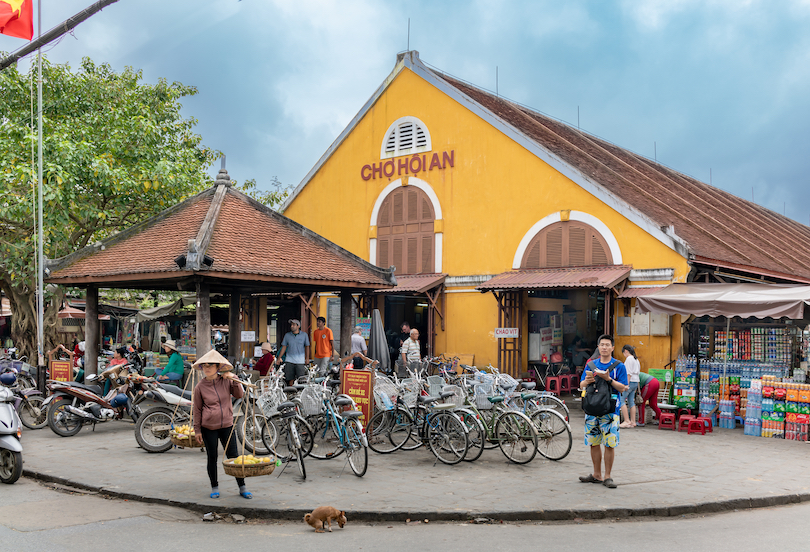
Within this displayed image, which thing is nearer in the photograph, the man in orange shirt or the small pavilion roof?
the small pavilion roof

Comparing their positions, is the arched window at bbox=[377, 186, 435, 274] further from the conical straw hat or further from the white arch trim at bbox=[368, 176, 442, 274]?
the conical straw hat

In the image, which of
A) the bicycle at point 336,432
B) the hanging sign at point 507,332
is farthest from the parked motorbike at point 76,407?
the hanging sign at point 507,332

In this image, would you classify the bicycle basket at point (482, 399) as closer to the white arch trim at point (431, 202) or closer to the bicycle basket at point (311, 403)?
the bicycle basket at point (311, 403)

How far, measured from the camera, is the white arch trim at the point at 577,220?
16875 millimetres

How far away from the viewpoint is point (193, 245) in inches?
417

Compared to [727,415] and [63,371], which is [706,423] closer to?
[727,415]

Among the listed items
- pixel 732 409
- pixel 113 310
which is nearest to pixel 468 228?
pixel 732 409

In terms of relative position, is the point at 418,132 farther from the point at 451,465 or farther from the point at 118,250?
the point at 451,465

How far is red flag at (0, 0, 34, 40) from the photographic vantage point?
1045 cm

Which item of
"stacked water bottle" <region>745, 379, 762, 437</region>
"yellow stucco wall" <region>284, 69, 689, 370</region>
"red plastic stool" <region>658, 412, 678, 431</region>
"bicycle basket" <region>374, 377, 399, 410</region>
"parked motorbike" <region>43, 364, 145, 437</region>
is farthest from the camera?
"yellow stucco wall" <region>284, 69, 689, 370</region>

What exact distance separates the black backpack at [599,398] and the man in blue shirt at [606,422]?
0.05 metres

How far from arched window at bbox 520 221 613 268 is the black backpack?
913 centimetres

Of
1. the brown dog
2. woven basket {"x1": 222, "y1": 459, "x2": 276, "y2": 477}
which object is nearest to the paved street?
the brown dog

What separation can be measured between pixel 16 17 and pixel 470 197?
1178cm
